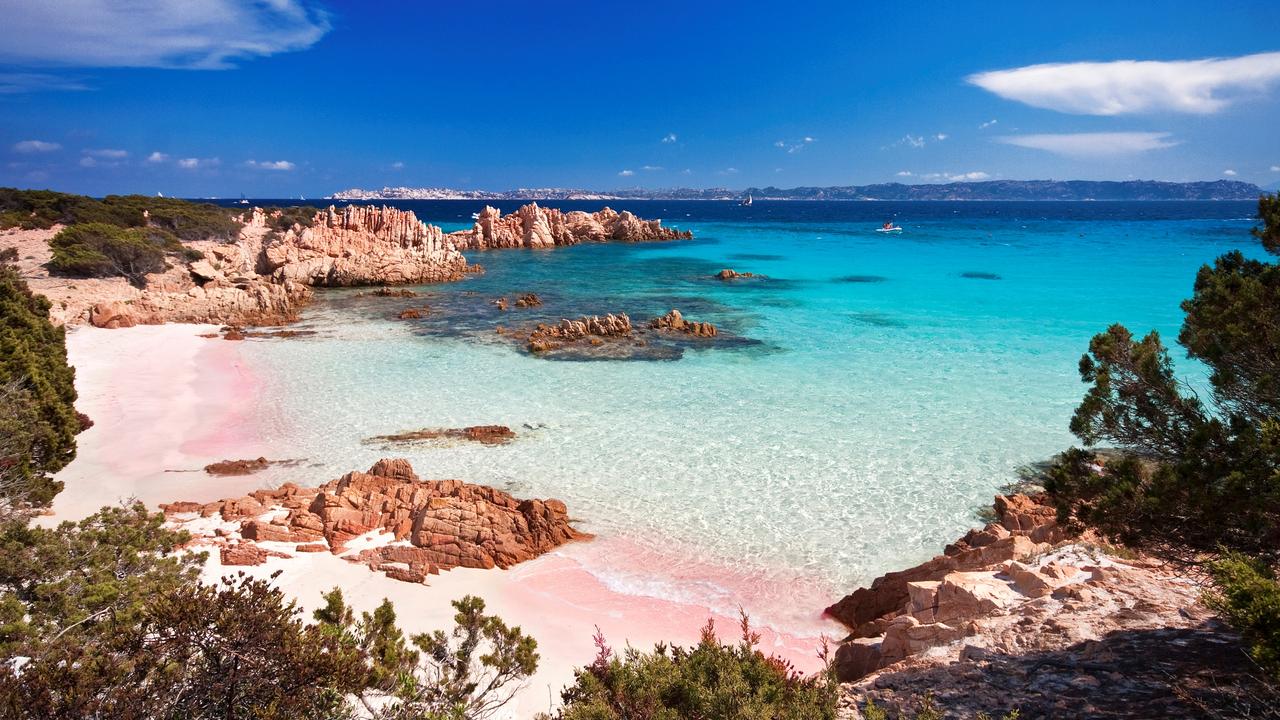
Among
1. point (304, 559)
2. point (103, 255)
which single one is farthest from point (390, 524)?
point (103, 255)

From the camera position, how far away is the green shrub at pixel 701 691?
15.3 ft

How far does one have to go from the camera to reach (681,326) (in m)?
27.2

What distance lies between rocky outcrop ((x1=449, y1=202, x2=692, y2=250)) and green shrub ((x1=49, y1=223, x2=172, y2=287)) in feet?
102

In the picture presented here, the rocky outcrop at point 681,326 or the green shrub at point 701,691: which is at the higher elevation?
the rocky outcrop at point 681,326

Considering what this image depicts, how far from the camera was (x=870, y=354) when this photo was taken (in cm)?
2311

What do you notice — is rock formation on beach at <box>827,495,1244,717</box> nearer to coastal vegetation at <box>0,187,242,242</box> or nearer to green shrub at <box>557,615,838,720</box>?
green shrub at <box>557,615,838,720</box>

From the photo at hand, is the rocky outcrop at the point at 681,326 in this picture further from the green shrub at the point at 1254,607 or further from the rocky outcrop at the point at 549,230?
the rocky outcrop at the point at 549,230

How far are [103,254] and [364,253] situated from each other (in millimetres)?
13615

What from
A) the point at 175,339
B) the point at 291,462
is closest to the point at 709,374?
the point at 291,462

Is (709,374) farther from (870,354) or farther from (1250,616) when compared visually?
(1250,616)

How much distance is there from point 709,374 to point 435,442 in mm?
8956

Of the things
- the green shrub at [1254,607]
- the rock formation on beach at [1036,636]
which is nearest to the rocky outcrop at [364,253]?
the rock formation on beach at [1036,636]

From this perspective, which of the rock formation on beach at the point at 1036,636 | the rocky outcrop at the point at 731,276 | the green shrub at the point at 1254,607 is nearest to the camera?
the green shrub at the point at 1254,607

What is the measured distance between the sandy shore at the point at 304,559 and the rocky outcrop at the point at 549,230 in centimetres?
4817
